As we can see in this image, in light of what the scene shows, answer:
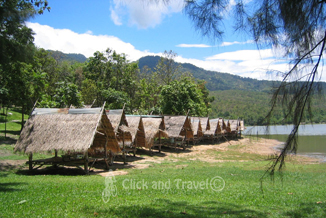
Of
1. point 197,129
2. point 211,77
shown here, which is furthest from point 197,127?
point 211,77

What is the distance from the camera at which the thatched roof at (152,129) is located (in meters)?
17.6

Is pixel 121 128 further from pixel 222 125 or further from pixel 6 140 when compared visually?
pixel 222 125

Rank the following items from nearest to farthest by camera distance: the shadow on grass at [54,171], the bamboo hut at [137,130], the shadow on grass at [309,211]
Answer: the shadow on grass at [309,211], the shadow on grass at [54,171], the bamboo hut at [137,130]

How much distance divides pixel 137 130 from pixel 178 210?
11.9 metres

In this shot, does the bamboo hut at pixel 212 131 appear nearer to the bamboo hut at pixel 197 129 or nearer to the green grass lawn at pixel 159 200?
the bamboo hut at pixel 197 129

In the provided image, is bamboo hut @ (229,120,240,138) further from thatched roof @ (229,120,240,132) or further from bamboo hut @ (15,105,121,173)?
bamboo hut @ (15,105,121,173)

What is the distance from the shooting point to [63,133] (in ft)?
34.6

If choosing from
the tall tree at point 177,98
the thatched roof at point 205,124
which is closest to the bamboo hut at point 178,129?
the tall tree at point 177,98

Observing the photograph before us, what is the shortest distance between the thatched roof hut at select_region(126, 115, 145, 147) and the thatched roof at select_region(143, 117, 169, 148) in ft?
1.61

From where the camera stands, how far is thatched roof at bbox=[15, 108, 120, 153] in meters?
10.1

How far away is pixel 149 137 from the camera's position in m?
17.8

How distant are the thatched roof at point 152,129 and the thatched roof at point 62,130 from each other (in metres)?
5.95

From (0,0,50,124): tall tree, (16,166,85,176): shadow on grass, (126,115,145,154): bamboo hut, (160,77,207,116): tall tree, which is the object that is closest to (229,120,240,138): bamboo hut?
(160,77,207,116): tall tree

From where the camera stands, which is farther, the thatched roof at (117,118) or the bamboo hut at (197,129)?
the bamboo hut at (197,129)
